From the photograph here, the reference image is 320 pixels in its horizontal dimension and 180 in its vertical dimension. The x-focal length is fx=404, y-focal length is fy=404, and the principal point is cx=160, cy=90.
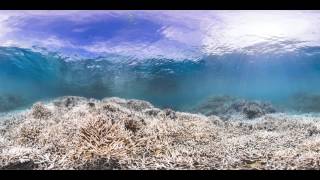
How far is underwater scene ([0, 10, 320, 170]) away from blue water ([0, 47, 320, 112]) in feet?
0.05

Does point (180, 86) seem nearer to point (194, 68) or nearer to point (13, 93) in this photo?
point (194, 68)

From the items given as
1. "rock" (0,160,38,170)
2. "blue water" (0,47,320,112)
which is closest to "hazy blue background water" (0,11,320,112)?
"blue water" (0,47,320,112)

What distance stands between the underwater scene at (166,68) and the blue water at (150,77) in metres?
0.01

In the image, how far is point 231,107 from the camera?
558 cm

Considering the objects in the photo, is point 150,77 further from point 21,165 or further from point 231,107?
point 21,165

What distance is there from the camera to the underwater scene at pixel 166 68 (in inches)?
210

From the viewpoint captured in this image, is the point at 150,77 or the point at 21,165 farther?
the point at 150,77

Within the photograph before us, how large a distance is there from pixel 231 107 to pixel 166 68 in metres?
1.05

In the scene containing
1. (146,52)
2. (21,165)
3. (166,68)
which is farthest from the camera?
(166,68)

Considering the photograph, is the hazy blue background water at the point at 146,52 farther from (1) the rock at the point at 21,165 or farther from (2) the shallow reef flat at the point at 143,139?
(1) the rock at the point at 21,165

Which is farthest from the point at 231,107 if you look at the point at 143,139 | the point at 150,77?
the point at 143,139

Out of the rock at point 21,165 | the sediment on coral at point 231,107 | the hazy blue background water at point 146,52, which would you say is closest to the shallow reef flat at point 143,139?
the rock at point 21,165
